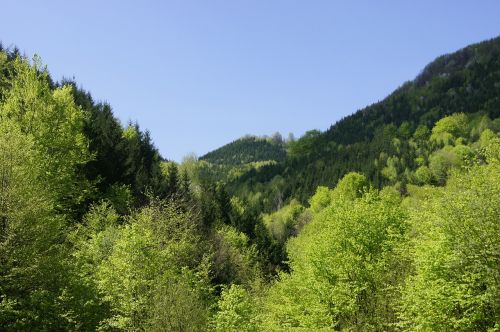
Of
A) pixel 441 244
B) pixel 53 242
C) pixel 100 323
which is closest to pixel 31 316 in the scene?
pixel 100 323

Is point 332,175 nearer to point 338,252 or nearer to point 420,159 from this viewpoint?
point 420,159

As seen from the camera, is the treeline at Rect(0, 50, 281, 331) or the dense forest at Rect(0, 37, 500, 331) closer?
the treeline at Rect(0, 50, 281, 331)

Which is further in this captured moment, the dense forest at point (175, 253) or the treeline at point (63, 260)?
the dense forest at point (175, 253)

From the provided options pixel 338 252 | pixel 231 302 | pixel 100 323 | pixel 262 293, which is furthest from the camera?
pixel 262 293

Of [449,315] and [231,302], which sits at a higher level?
[231,302]

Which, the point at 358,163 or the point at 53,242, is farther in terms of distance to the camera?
the point at 358,163

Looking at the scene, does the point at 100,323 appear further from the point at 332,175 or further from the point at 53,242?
the point at 332,175

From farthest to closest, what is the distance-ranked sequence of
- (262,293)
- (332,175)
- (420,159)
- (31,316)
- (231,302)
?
(332,175), (420,159), (262,293), (231,302), (31,316)

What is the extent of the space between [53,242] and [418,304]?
2083 centimetres

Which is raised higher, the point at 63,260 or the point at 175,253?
the point at 63,260

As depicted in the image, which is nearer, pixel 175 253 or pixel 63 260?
pixel 63 260

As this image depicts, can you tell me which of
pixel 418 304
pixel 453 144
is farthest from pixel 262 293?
pixel 453 144

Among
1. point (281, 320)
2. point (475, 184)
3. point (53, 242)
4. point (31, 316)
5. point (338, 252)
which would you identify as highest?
point (53, 242)

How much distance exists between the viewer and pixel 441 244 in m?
24.0
